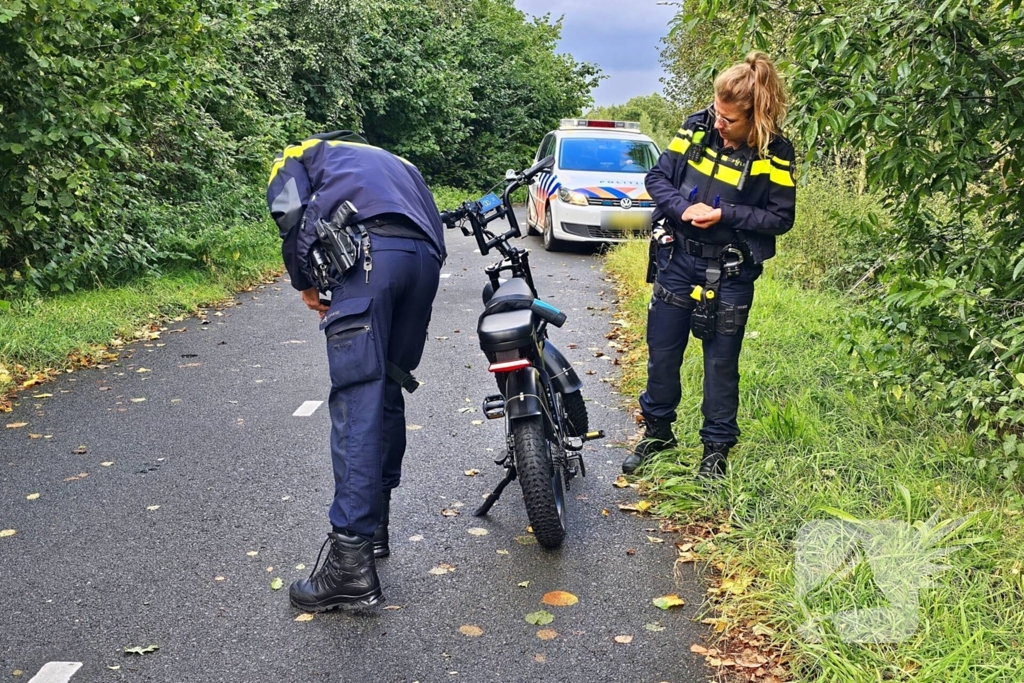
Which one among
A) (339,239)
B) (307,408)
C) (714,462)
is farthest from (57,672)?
(307,408)

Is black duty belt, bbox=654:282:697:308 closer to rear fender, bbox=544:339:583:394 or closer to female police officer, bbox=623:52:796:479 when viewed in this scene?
female police officer, bbox=623:52:796:479

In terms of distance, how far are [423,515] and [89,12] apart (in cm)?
502

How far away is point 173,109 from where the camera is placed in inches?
400

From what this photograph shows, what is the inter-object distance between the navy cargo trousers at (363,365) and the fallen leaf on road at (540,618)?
0.70 m

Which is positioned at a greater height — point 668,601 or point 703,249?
point 703,249

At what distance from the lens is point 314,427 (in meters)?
6.01

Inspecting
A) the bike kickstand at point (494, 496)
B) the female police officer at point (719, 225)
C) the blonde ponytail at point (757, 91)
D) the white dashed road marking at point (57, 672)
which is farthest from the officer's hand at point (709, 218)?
the white dashed road marking at point (57, 672)

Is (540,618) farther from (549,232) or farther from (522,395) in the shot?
(549,232)

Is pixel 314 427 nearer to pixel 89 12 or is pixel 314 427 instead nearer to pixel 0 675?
pixel 0 675

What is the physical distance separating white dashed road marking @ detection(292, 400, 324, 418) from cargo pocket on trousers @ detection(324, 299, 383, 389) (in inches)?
109

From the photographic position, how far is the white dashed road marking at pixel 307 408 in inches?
247

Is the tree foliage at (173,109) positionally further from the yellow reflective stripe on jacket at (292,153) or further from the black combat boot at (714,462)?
the black combat boot at (714,462)

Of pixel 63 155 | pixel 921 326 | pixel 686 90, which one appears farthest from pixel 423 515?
pixel 686 90

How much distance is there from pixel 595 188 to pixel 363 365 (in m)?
10.7
